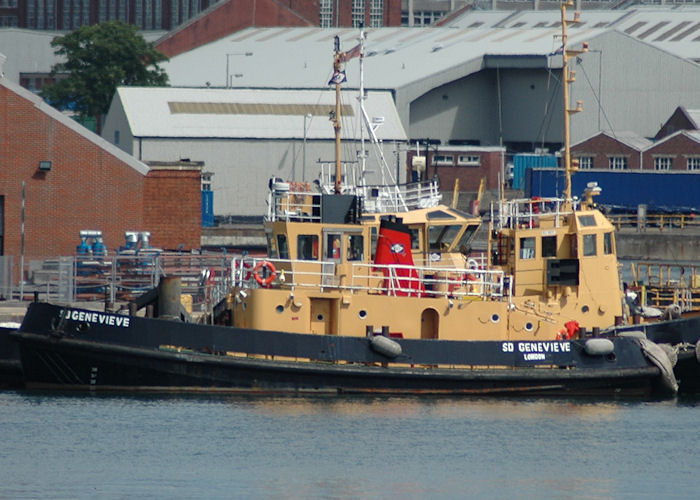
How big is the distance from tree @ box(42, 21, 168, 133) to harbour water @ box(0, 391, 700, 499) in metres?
49.7

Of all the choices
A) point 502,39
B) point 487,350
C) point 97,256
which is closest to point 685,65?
point 502,39

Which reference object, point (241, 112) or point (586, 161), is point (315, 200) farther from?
point (586, 161)

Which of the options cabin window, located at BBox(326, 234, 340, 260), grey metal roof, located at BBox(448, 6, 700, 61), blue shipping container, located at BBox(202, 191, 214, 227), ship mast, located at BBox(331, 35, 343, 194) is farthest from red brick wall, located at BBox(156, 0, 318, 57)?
cabin window, located at BBox(326, 234, 340, 260)

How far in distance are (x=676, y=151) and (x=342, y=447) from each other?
4588 centimetres

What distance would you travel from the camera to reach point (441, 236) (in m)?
26.7

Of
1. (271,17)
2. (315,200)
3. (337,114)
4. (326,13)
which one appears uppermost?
(326,13)

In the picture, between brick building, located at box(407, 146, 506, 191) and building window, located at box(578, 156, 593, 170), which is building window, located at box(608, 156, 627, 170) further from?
brick building, located at box(407, 146, 506, 191)

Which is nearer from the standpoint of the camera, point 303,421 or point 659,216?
point 303,421

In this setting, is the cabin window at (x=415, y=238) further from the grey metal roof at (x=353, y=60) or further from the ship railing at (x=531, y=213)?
the grey metal roof at (x=353, y=60)

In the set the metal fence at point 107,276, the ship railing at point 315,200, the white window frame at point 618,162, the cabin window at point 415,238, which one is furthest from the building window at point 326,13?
the cabin window at point 415,238

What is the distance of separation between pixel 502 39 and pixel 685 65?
354 inches

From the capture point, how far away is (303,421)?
77.6ft

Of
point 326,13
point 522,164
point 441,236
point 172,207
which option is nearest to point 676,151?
point 522,164

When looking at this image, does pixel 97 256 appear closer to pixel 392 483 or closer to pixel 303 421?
pixel 303 421
